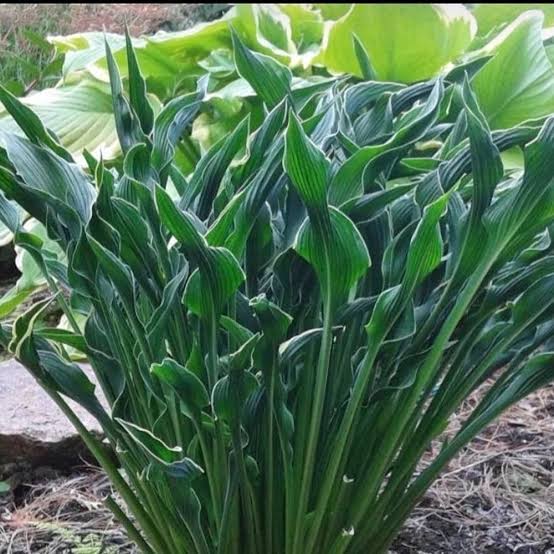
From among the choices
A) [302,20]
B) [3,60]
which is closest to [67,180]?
[302,20]

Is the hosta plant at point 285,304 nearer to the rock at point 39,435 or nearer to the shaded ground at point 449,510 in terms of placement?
the shaded ground at point 449,510

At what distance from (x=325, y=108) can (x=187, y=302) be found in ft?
0.98

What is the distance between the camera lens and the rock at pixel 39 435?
4.28 ft

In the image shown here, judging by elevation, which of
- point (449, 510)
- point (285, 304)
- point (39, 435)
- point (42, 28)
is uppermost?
point (42, 28)

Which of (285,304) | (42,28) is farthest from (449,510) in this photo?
(42,28)

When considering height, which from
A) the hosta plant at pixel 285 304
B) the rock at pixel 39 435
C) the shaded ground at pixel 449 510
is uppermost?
the hosta plant at pixel 285 304

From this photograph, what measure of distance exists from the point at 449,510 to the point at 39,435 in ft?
2.19

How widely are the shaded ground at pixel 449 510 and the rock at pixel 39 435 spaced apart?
3 centimetres

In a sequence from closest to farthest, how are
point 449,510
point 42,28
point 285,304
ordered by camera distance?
1. point 285,304
2. point 449,510
3. point 42,28

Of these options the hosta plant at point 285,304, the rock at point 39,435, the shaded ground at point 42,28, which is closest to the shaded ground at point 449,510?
the rock at point 39,435

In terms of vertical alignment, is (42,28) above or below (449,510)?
above

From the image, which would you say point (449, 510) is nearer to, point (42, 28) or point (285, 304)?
point (285, 304)

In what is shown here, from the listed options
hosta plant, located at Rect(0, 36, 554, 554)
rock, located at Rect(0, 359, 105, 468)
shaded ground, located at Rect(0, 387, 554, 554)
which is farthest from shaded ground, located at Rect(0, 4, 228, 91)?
hosta plant, located at Rect(0, 36, 554, 554)

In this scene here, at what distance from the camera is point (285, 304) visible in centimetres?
77
